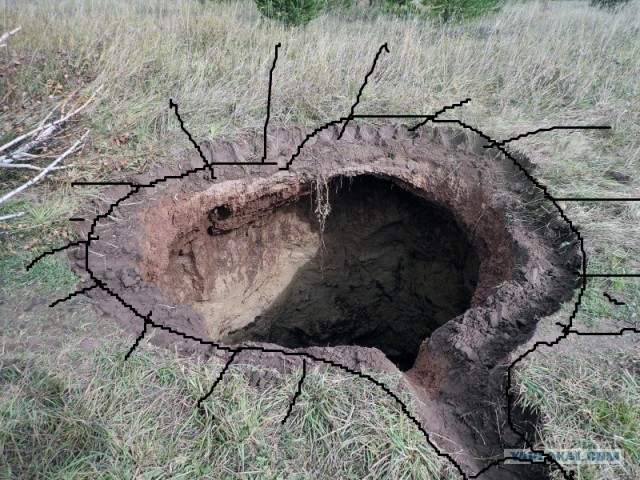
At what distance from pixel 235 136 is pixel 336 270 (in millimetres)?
2333

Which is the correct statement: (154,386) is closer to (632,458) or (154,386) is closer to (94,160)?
(94,160)

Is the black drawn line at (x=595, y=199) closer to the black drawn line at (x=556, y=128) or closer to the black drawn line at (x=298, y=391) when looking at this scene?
the black drawn line at (x=556, y=128)

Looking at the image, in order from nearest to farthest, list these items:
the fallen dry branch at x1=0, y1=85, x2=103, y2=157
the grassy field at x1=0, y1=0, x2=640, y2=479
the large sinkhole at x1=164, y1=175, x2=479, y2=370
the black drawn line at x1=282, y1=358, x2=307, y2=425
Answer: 1. the grassy field at x1=0, y1=0, x2=640, y2=479
2. the black drawn line at x1=282, y1=358, x2=307, y2=425
3. the fallen dry branch at x1=0, y1=85, x2=103, y2=157
4. the large sinkhole at x1=164, y1=175, x2=479, y2=370

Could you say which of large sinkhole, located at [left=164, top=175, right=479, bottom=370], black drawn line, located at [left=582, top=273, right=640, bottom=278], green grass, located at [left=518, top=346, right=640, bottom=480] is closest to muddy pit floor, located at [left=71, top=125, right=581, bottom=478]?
large sinkhole, located at [left=164, top=175, right=479, bottom=370]

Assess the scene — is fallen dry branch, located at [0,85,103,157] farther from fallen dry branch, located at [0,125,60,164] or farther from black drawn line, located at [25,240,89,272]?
black drawn line, located at [25,240,89,272]

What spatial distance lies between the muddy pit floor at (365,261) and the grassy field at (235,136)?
229 millimetres

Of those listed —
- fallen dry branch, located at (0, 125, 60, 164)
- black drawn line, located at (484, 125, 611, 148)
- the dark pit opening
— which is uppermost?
fallen dry branch, located at (0, 125, 60, 164)

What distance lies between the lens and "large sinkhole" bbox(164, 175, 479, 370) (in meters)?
5.17

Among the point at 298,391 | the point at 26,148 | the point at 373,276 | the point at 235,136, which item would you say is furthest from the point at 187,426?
the point at 373,276

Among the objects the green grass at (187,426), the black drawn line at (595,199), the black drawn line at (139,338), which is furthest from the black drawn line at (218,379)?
the black drawn line at (595,199)

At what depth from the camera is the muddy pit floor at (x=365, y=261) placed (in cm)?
321

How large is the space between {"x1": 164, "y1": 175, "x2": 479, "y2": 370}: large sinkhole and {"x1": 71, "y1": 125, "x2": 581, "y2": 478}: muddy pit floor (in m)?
0.02

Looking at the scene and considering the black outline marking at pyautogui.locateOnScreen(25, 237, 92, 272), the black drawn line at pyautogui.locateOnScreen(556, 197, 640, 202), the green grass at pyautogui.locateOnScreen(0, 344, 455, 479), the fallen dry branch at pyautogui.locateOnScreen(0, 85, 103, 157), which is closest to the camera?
the green grass at pyautogui.locateOnScreen(0, 344, 455, 479)

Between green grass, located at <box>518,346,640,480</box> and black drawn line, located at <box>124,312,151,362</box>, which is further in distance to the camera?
black drawn line, located at <box>124,312,151,362</box>
